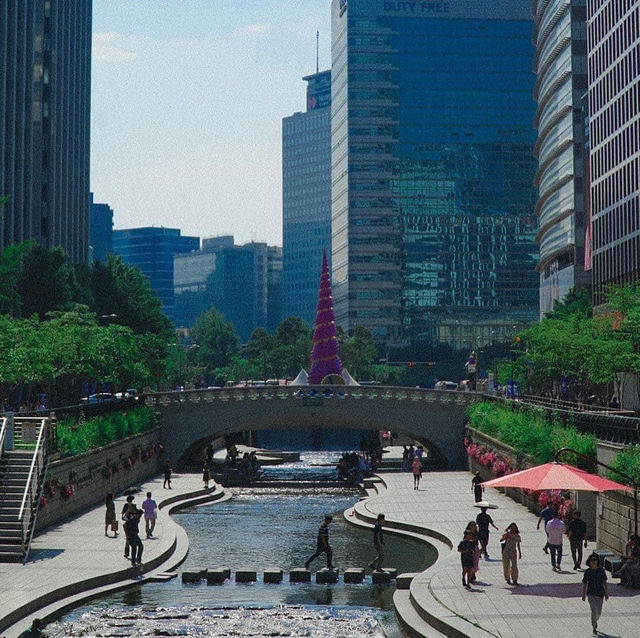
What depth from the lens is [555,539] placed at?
34.7 metres

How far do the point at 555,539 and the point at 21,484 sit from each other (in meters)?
17.9

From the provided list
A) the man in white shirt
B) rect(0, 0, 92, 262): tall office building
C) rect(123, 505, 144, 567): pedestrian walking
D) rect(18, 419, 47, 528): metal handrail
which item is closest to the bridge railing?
rect(0, 0, 92, 262): tall office building

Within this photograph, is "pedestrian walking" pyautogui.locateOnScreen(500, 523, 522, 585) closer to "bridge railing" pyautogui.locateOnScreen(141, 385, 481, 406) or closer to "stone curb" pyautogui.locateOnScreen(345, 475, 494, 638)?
"stone curb" pyautogui.locateOnScreen(345, 475, 494, 638)

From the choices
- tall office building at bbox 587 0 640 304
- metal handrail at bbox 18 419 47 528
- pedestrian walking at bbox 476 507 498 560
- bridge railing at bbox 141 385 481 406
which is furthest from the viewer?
tall office building at bbox 587 0 640 304

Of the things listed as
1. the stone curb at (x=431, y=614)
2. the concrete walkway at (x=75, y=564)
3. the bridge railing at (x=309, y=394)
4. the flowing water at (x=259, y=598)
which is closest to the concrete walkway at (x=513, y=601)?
the stone curb at (x=431, y=614)

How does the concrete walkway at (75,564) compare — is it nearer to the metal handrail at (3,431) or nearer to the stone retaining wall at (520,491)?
the metal handrail at (3,431)

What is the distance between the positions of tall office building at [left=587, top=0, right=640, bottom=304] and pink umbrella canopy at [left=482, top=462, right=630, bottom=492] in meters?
58.0

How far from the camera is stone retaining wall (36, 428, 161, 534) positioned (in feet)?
157

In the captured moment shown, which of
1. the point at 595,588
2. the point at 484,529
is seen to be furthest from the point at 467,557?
the point at 595,588

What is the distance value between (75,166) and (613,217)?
234ft

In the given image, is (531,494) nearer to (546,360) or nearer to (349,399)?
(546,360)

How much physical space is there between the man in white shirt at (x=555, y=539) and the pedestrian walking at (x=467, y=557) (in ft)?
9.71

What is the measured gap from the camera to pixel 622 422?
36.2m

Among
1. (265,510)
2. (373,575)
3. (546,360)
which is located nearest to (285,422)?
(546,360)
